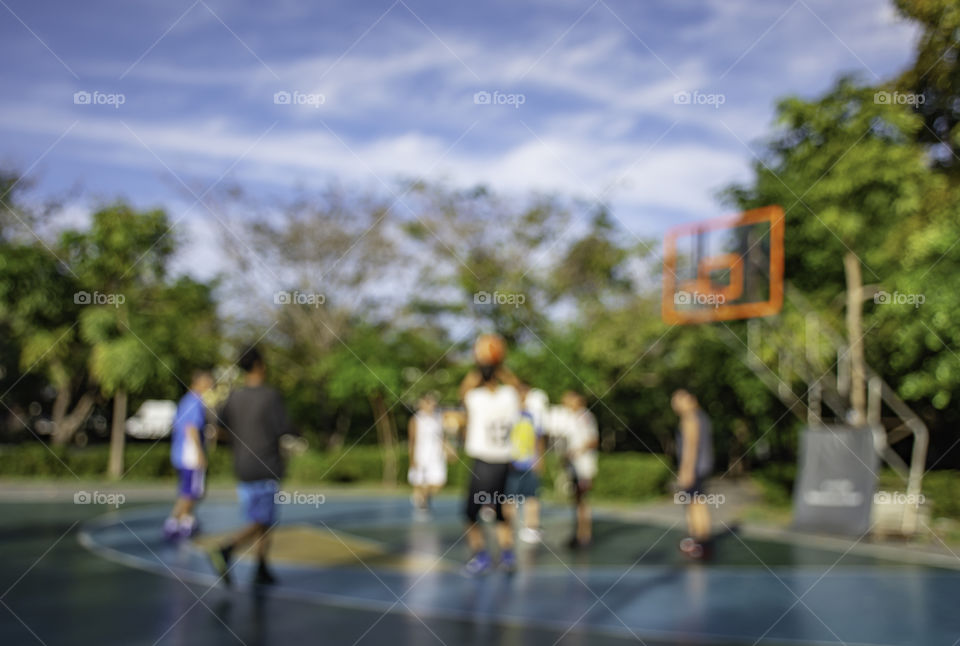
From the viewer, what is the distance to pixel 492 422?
7.49 metres

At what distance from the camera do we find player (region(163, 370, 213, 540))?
373 inches

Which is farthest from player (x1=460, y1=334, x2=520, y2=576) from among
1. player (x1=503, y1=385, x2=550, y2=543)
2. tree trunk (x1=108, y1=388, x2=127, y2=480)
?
tree trunk (x1=108, y1=388, x2=127, y2=480)

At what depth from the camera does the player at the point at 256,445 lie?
6988mm

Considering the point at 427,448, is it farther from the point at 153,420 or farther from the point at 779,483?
the point at 153,420

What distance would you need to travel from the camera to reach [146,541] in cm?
1014

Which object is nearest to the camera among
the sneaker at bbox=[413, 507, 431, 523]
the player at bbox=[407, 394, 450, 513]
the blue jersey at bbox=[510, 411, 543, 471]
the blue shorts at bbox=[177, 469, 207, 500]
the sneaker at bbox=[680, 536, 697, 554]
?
the blue jersey at bbox=[510, 411, 543, 471]

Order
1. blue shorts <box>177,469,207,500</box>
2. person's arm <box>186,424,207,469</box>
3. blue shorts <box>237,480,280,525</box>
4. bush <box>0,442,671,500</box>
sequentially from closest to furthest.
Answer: blue shorts <box>237,480,280,525</box>, person's arm <box>186,424,207,469</box>, blue shorts <box>177,469,207,500</box>, bush <box>0,442,671,500</box>

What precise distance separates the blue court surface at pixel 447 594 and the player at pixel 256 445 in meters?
0.47

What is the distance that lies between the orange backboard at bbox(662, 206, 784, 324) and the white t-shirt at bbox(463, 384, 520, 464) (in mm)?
7079

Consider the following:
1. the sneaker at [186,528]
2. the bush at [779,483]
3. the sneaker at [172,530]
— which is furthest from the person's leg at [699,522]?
the bush at [779,483]

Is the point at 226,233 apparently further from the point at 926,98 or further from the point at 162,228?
the point at 926,98

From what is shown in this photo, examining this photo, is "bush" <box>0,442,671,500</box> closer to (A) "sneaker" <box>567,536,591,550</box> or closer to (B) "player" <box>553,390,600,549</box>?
(A) "sneaker" <box>567,536,591,550</box>

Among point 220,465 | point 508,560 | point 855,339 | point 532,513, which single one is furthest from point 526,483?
point 220,465

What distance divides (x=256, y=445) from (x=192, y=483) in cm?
338
